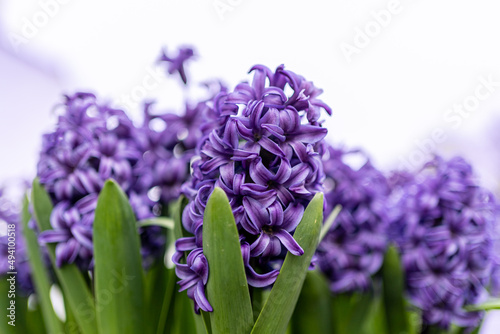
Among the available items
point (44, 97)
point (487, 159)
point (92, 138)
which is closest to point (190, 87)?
point (92, 138)

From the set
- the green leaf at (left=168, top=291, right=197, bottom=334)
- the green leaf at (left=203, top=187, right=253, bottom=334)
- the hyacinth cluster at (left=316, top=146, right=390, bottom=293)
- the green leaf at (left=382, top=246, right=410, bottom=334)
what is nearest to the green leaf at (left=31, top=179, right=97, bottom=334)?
the green leaf at (left=168, top=291, right=197, bottom=334)

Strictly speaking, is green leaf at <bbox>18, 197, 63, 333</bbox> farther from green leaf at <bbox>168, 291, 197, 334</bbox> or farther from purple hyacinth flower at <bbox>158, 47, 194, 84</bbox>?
purple hyacinth flower at <bbox>158, 47, 194, 84</bbox>

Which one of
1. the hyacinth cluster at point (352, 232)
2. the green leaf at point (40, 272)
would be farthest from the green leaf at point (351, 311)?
the green leaf at point (40, 272)

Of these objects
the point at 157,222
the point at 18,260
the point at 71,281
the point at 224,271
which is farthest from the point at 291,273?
the point at 18,260

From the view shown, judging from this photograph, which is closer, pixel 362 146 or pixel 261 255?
pixel 261 255

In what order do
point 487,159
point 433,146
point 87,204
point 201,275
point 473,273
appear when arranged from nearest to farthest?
1. point 201,275
2. point 87,204
3. point 473,273
4. point 433,146
5. point 487,159

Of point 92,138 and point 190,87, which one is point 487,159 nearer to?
point 190,87

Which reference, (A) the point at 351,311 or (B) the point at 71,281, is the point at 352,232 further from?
(B) the point at 71,281
